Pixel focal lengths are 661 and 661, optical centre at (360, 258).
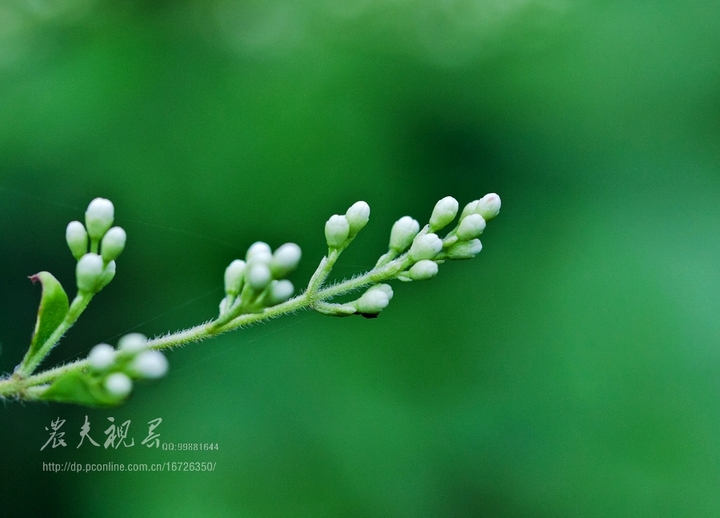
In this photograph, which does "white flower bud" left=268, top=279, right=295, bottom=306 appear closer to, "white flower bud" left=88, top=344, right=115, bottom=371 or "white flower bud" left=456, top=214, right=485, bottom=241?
"white flower bud" left=88, top=344, right=115, bottom=371

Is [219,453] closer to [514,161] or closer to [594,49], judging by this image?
[514,161]

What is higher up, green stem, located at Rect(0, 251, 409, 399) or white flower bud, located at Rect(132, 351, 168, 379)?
green stem, located at Rect(0, 251, 409, 399)

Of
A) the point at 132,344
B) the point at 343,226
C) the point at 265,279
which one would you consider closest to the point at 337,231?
the point at 343,226

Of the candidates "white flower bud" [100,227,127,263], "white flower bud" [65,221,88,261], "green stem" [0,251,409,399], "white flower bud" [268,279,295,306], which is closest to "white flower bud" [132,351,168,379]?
"green stem" [0,251,409,399]

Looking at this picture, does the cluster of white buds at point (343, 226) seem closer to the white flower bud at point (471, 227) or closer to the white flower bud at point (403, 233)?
the white flower bud at point (403, 233)

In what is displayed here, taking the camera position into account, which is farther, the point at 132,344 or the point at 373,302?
the point at 373,302

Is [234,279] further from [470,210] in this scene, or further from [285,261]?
[470,210]
